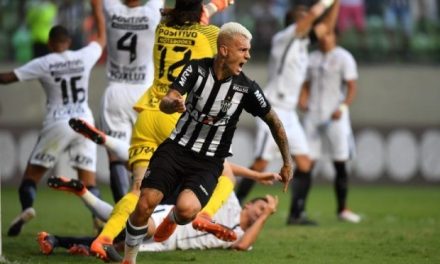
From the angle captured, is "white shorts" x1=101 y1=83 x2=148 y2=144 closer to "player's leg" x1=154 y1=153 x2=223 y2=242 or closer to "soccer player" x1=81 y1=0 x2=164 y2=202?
"soccer player" x1=81 y1=0 x2=164 y2=202

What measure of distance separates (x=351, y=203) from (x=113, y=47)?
7777 millimetres

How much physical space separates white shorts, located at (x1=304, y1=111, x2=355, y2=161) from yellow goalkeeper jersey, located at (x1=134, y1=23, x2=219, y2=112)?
245 inches

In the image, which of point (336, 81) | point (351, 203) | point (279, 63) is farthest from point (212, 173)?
point (351, 203)

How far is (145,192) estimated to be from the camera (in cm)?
896

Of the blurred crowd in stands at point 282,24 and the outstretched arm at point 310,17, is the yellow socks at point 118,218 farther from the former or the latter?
the blurred crowd in stands at point 282,24

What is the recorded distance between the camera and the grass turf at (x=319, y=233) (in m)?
10.6

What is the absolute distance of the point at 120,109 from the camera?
12523mm

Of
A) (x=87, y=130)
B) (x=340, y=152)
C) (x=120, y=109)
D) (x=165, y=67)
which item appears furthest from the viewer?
(x=340, y=152)

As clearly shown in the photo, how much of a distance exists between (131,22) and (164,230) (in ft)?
10.2

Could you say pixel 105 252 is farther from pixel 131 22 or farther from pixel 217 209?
pixel 131 22

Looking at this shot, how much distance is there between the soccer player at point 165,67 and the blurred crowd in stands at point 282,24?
12.1 meters

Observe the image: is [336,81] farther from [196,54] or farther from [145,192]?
[145,192]

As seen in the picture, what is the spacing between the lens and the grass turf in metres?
10.6

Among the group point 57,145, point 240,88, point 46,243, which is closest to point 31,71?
point 57,145
